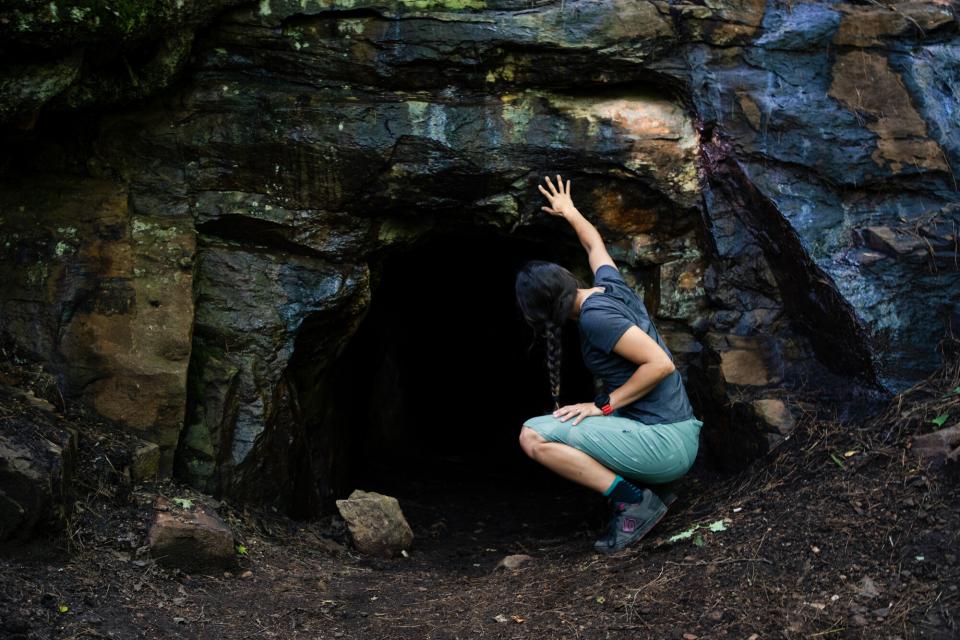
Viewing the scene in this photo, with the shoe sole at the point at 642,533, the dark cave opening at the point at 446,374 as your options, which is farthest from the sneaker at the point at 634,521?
the dark cave opening at the point at 446,374

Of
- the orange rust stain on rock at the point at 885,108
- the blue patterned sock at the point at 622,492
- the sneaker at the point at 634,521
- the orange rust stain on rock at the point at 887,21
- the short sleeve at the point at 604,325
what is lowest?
the sneaker at the point at 634,521

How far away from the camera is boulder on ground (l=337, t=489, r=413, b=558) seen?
5.42m

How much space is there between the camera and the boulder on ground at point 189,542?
4.31 meters

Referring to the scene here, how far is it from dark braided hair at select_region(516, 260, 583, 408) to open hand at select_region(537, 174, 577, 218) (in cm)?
96

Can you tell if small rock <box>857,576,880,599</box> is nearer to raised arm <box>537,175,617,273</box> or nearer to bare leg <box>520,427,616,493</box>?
bare leg <box>520,427,616,493</box>

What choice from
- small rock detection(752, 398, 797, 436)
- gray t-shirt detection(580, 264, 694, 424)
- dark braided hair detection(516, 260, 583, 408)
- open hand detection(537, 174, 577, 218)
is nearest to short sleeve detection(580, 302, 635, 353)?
gray t-shirt detection(580, 264, 694, 424)

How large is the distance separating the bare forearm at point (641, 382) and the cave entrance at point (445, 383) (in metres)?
2.11

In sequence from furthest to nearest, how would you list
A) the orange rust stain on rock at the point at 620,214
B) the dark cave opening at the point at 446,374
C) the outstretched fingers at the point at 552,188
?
the dark cave opening at the point at 446,374, the orange rust stain on rock at the point at 620,214, the outstretched fingers at the point at 552,188

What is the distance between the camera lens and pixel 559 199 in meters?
5.44

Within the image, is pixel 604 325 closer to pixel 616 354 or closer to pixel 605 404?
pixel 616 354

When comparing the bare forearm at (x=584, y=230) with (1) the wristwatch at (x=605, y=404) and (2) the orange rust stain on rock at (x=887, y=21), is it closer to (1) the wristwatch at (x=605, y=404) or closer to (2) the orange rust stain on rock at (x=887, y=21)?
(1) the wristwatch at (x=605, y=404)

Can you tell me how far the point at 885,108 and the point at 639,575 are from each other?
319 cm

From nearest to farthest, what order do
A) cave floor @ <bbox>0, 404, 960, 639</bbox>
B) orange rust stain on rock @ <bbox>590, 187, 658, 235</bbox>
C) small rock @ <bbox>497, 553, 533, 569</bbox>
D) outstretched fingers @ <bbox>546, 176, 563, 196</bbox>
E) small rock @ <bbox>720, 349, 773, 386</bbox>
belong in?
1. cave floor @ <bbox>0, 404, 960, 639</bbox>
2. small rock @ <bbox>497, 553, 533, 569</bbox>
3. small rock @ <bbox>720, 349, 773, 386</bbox>
4. outstretched fingers @ <bbox>546, 176, 563, 196</bbox>
5. orange rust stain on rock @ <bbox>590, 187, 658, 235</bbox>

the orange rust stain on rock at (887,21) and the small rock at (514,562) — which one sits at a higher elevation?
the orange rust stain on rock at (887,21)
